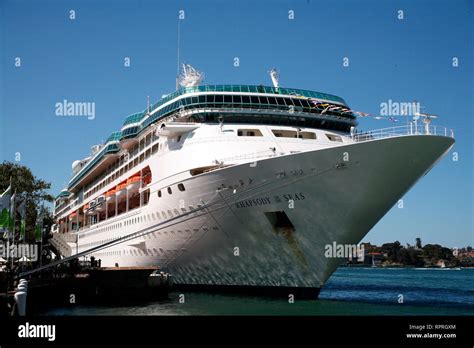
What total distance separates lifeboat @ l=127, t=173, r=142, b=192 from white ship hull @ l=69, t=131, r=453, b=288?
26.0 ft

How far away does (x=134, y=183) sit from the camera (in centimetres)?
3528

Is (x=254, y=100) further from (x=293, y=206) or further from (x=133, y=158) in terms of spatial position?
(x=133, y=158)

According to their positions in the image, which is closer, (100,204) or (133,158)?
(133,158)

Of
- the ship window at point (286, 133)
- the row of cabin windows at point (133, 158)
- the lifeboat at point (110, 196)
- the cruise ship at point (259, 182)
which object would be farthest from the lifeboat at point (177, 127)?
the lifeboat at point (110, 196)

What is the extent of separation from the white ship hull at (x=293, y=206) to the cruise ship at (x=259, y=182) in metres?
0.05

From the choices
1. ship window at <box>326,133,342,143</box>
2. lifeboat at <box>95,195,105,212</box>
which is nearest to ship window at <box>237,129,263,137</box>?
ship window at <box>326,133,342,143</box>

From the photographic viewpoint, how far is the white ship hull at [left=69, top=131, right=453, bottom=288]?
2195 cm

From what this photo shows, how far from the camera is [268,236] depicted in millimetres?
24078

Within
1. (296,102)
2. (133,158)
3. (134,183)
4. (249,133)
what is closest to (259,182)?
(249,133)

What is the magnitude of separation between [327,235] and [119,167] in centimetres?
2367

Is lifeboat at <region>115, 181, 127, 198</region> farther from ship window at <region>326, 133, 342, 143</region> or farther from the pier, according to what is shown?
ship window at <region>326, 133, 342, 143</region>

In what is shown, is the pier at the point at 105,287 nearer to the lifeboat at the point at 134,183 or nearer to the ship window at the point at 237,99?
the lifeboat at the point at 134,183

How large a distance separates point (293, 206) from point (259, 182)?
Answer: 1829 millimetres
